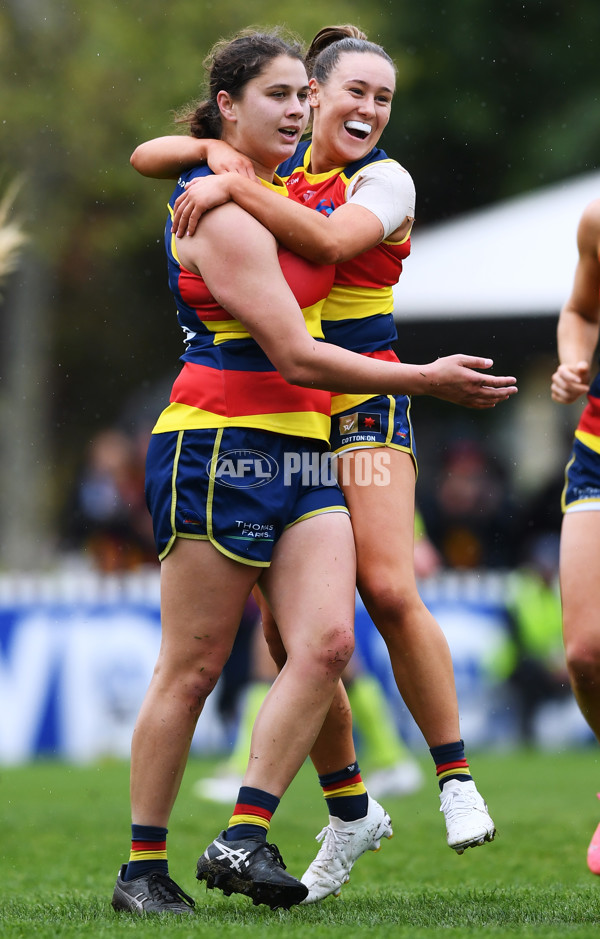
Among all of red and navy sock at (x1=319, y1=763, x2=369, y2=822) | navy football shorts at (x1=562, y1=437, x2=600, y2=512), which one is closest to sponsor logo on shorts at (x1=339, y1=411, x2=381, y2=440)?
navy football shorts at (x1=562, y1=437, x2=600, y2=512)

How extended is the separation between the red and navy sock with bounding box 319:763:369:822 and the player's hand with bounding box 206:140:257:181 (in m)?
1.83

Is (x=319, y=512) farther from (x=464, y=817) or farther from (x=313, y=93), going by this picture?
(x=313, y=93)

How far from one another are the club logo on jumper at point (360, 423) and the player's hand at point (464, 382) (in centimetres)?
40

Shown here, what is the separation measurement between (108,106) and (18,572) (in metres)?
5.52

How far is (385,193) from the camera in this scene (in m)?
4.00

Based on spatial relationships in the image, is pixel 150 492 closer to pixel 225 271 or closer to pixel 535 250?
pixel 225 271

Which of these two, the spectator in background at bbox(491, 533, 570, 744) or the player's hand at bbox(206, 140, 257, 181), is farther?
the spectator in background at bbox(491, 533, 570, 744)

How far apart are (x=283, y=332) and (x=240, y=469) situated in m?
0.40

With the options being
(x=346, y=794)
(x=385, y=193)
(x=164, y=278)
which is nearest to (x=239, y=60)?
(x=385, y=193)

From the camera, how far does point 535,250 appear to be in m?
11.7

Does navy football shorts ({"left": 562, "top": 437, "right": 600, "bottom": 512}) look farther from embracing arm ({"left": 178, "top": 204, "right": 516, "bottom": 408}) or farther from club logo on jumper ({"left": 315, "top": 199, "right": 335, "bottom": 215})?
club logo on jumper ({"left": 315, "top": 199, "right": 335, "bottom": 215})

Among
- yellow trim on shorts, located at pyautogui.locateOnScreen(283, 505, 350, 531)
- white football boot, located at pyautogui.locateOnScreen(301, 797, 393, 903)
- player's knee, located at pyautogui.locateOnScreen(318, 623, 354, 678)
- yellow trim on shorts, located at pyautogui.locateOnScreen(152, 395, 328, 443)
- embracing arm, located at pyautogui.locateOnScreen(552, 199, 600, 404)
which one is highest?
embracing arm, located at pyautogui.locateOnScreen(552, 199, 600, 404)

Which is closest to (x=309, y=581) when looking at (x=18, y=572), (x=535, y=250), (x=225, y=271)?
(x=225, y=271)

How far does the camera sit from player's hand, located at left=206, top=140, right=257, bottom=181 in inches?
151
